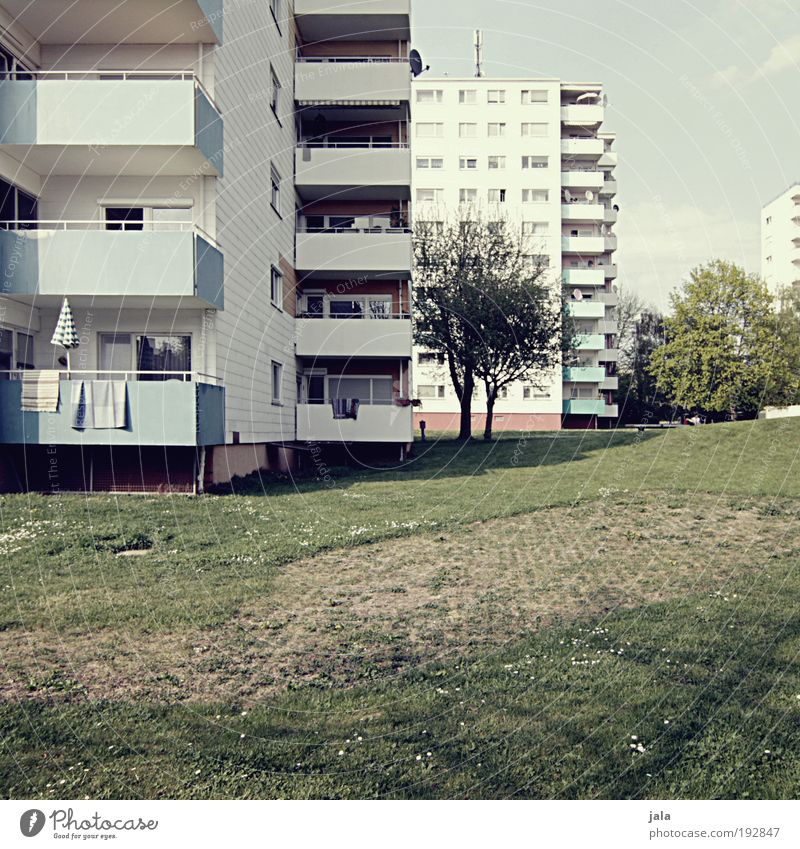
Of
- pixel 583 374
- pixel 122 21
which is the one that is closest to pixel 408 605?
pixel 122 21

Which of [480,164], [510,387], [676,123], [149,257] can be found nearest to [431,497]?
[149,257]

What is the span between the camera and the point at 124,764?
4855 mm

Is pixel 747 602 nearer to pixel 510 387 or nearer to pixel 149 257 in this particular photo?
pixel 149 257

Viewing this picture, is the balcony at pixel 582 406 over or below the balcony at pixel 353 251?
below

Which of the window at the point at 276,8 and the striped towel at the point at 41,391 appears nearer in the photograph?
the striped towel at the point at 41,391

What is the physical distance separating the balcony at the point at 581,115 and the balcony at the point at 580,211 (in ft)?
23.5

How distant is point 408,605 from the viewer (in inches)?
366

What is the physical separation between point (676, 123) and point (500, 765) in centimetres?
734

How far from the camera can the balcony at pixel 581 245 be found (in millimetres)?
63500

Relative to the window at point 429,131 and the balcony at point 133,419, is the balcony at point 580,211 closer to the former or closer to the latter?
the window at point 429,131

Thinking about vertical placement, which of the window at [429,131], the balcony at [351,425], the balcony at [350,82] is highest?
the window at [429,131]

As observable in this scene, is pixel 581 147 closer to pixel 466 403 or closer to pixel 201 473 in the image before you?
pixel 466 403

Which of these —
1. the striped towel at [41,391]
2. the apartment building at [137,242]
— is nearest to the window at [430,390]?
the apartment building at [137,242]

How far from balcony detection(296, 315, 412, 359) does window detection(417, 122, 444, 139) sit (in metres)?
39.9
